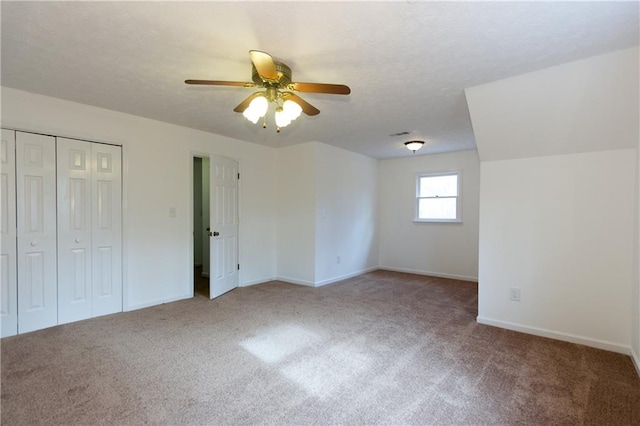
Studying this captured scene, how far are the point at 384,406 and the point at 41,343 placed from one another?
3.03 meters

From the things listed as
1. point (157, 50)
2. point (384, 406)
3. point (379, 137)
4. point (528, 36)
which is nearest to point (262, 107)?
point (157, 50)

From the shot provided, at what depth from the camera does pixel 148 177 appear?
12.8 ft

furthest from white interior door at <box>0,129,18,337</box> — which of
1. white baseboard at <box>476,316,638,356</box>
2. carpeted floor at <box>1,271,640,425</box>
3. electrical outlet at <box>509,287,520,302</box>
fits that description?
electrical outlet at <box>509,287,520,302</box>

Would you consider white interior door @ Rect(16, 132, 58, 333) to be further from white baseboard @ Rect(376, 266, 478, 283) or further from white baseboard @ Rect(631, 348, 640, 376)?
white baseboard @ Rect(376, 266, 478, 283)

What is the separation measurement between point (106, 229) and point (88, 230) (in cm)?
17

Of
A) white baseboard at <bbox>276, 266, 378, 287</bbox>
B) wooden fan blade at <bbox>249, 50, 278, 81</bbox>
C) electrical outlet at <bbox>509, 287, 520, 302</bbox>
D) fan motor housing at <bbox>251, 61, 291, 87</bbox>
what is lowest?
white baseboard at <bbox>276, 266, 378, 287</bbox>

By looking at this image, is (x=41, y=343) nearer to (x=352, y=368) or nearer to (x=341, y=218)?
(x=352, y=368)

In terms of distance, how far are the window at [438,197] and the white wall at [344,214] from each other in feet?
3.04

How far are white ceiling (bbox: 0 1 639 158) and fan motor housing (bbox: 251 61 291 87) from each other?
0.07 metres

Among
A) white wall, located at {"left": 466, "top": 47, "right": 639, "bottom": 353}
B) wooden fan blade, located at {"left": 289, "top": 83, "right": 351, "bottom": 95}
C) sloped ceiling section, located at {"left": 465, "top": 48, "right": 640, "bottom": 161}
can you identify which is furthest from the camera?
white wall, located at {"left": 466, "top": 47, "right": 639, "bottom": 353}

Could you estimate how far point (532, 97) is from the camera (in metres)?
2.69

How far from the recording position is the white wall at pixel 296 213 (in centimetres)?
509

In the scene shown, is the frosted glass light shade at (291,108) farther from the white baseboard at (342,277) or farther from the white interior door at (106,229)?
the white baseboard at (342,277)

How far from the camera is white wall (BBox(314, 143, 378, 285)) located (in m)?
5.17
